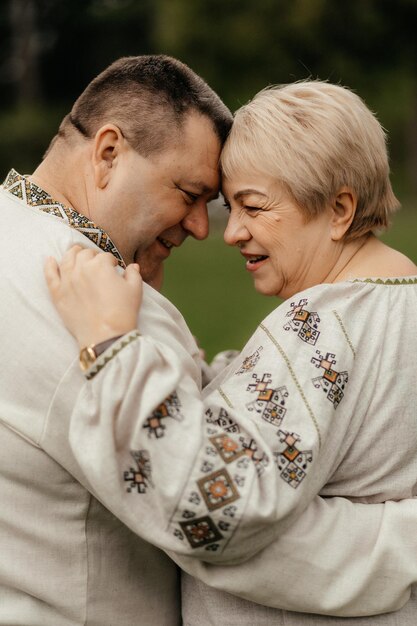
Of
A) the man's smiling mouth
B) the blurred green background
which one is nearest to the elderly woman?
the man's smiling mouth

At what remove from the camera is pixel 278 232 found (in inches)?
122

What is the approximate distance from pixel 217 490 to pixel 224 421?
22cm

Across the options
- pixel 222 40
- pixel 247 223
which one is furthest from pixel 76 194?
pixel 222 40

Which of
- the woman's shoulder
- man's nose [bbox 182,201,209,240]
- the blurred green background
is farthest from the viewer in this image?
the blurred green background

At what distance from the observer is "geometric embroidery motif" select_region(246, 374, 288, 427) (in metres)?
2.46

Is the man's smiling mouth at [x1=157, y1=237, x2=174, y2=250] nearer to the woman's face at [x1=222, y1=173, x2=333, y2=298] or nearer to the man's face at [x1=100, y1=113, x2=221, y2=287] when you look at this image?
the man's face at [x1=100, y1=113, x2=221, y2=287]

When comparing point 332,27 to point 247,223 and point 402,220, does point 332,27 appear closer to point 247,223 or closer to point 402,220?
point 402,220

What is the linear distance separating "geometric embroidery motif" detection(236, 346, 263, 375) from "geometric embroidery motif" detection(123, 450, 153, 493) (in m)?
0.45

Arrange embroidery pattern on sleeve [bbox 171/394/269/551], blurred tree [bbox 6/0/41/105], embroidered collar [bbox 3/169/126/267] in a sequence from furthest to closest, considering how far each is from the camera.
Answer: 1. blurred tree [bbox 6/0/41/105]
2. embroidered collar [bbox 3/169/126/267]
3. embroidery pattern on sleeve [bbox 171/394/269/551]

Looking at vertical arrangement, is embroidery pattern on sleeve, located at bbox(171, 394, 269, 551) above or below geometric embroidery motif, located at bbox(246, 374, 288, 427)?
below

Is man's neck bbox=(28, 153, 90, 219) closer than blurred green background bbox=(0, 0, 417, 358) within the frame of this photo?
Yes

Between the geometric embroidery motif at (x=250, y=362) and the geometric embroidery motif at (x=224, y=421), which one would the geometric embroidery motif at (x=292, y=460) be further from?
the geometric embroidery motif at (x=250, y=362)

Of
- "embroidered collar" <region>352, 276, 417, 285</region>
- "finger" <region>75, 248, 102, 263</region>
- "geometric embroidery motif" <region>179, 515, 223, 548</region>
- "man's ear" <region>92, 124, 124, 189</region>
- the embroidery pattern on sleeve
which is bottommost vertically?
"geometric embroidery motif" <region>179, 515, 223, 548</region>

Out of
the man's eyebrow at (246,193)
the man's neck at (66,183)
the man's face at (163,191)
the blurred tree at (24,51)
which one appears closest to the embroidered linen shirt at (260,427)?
the man's eyebrow at (246,193)
